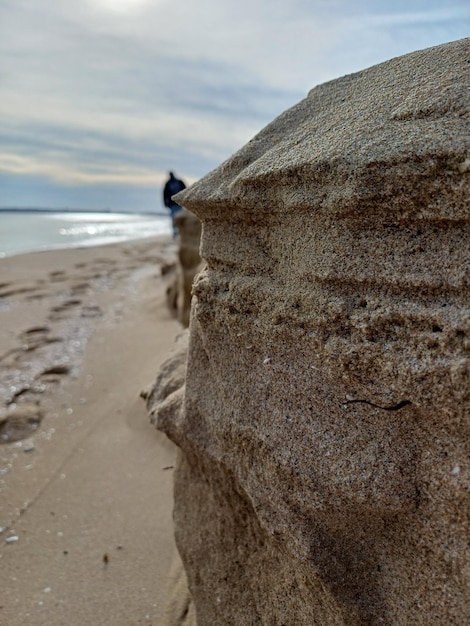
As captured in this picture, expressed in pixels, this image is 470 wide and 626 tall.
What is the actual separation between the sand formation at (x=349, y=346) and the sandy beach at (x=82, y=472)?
2.67ft

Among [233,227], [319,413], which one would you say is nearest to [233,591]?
[319,413]

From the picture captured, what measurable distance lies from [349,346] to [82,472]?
2.08 m

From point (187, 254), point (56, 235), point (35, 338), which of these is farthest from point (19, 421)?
point (56, 235)

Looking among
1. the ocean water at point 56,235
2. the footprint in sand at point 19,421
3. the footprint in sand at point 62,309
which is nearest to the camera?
the footprint in sand at point 19,421

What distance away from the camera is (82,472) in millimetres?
2738

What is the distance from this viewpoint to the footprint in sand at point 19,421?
3.20 m

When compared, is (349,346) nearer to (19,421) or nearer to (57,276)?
(19,421)

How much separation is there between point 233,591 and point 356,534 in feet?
1.66

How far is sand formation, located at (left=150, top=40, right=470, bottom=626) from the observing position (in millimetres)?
968

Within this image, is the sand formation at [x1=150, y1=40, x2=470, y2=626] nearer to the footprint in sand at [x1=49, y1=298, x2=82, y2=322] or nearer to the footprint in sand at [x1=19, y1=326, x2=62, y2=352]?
the footprint in sand at [x1=19, y1=326, x2=62, y2=352]

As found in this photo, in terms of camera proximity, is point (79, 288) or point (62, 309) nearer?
point (62, 309)

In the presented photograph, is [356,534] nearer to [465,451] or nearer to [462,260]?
[465,451]

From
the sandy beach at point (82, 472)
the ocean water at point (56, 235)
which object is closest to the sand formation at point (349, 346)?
the sandy beach at point (82, 472)

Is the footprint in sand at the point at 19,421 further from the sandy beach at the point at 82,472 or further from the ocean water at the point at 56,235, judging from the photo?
the ocean water at the point at 56,235
